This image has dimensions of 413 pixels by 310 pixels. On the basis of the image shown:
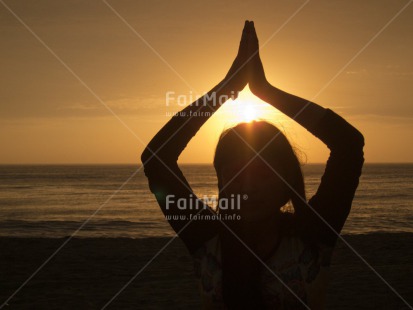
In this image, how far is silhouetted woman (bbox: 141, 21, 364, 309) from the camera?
196cm

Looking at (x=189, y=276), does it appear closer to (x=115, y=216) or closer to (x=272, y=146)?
(x=272, y=146)

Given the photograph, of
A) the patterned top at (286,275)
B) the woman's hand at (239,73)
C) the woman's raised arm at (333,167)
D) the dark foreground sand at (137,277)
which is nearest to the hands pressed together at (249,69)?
the woman's hand at (239,73)

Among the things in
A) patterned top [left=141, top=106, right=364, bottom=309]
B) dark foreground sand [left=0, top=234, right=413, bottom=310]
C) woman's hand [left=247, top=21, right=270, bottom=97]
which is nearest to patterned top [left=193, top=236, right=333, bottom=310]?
patterned top [left=141, top=106, right=364, bottom=309]

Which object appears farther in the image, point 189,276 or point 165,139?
point 189,276

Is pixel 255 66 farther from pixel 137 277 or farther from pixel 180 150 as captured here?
pixel 137 277

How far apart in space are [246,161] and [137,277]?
31.3ft

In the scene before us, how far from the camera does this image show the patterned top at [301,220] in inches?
77.9

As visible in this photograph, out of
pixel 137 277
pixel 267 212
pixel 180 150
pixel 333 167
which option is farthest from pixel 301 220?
pixel 137 277

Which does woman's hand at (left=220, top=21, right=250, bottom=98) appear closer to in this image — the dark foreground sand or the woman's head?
the woman's head

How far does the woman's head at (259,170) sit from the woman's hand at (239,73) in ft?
0.63

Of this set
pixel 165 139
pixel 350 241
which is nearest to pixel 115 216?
pixel 350 241

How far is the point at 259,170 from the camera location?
6.73ft

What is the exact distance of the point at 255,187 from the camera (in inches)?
79.9

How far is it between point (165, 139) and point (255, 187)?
0.51m
